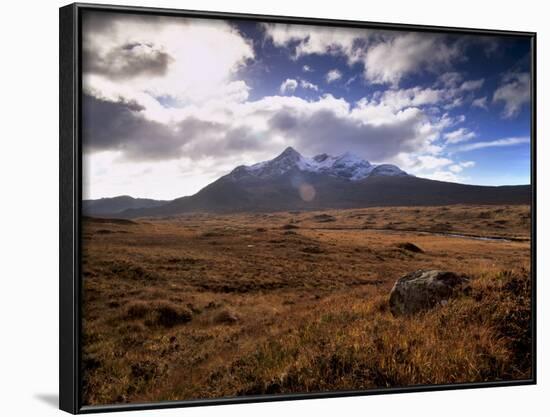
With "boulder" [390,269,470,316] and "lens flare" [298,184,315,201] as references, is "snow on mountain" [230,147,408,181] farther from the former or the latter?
"boulder" [390,269,470,316]

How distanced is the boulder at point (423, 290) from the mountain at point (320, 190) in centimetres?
137

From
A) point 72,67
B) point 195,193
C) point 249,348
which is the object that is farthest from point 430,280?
point 72,67

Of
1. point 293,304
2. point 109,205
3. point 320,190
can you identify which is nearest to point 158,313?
point 109,205

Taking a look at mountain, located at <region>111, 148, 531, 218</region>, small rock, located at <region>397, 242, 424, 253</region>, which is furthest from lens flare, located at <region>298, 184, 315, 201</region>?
small rock, located at <region>397, 242, 424, 253</region>

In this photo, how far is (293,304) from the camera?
44.7 feet

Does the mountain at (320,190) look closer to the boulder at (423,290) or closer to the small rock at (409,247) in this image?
the small rock at (409,247)

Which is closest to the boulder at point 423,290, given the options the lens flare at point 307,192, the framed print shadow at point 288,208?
the framed print shadow at point 288,208

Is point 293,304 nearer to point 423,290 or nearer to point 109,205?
point 423,290

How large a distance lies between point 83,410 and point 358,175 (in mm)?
5963

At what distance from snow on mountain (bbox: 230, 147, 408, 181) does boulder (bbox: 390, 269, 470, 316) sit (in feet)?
6.32

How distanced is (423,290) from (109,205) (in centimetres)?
567

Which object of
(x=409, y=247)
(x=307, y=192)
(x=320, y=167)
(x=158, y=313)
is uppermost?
(x=320, y=167)

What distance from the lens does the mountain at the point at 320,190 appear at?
13305 millimetres

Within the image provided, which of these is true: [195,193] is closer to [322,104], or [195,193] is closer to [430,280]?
[322,104]
